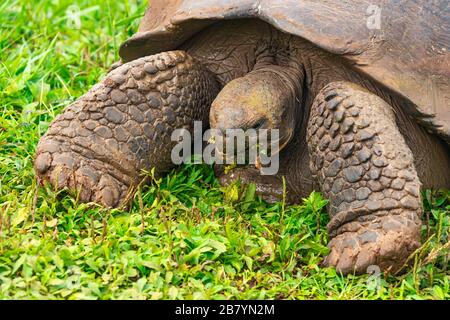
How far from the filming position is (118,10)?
23.2 ft

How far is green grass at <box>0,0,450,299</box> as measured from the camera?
4012mm

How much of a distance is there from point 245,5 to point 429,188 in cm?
141

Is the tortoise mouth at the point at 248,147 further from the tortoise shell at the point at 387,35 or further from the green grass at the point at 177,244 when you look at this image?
the tortoise shell at the point at 387,35

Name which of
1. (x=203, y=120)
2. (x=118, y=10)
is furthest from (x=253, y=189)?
(x=118, y=10)

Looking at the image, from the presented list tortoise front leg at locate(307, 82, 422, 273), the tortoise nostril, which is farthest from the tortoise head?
tortoise front leg at locate(307, 82, 422, 273)

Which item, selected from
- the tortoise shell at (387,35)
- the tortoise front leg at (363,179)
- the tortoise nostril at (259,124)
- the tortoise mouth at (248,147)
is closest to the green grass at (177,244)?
the tortoise front leg at (363,179)

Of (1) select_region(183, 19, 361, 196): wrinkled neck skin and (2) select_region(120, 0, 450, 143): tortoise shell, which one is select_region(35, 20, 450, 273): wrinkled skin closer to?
(1) select_region(183, 19, 361, 196): wrinkled neck skin

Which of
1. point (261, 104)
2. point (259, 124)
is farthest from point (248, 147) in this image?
point (261, 104)

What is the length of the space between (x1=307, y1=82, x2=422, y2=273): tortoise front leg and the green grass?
0.32 ft

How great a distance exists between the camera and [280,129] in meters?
4.82

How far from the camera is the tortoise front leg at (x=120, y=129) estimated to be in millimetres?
4781

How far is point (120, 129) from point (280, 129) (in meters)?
0.84

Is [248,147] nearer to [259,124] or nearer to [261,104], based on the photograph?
[259,124]
